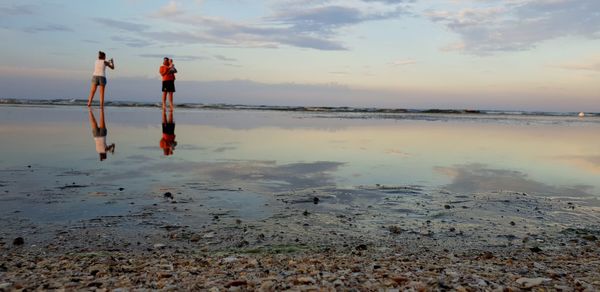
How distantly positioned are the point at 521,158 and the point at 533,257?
7.80 meters

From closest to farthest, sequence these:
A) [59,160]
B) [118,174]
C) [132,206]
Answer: [132,206] < [118,174] < [59,160]

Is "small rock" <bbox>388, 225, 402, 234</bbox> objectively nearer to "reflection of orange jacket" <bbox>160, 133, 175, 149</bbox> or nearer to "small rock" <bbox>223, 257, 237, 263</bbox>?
"small rock" <bbox>223, 257, 237, 263</bbox>

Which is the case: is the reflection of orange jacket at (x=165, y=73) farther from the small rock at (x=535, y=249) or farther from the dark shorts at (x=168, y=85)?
the small rock at (x=535, y=249)

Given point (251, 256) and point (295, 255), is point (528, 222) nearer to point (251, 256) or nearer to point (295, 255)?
point (295, 255)

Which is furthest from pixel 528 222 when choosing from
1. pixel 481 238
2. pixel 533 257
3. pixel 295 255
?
pixel 295 255

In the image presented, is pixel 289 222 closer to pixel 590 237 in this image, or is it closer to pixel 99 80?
pixel 590 237

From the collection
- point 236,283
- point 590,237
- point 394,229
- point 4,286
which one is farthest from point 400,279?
point 590,237

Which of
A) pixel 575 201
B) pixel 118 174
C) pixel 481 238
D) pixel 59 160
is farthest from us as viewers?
pixel 59 160

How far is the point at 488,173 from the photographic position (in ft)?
29.2

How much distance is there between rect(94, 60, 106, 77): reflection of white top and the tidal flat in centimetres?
1145

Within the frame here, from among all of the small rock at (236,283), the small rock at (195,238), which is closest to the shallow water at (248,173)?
the small rock at (195,238)

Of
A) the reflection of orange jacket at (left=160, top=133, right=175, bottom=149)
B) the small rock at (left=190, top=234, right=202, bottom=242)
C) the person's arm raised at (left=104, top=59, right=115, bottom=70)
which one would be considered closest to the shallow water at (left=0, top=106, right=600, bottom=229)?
the reflection of orange jacket at (left=160, top=133, right=175, bottom=149)

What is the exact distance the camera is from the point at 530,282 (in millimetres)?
3402

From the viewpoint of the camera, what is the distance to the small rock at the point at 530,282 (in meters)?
3.35
